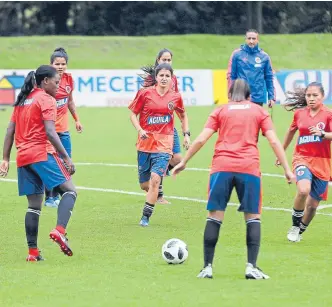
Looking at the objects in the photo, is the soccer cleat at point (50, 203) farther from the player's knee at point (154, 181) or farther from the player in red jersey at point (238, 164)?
the player in red jersey at point (238, 164)

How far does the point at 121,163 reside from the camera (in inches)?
829

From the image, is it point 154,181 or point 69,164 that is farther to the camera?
point 154,181

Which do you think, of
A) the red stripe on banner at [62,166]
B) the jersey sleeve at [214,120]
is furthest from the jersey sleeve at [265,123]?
the red stripe on banner at [62,166]

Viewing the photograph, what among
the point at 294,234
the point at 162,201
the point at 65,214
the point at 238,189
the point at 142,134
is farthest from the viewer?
the point at 162,201

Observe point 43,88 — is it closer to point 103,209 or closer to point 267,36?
point 103,209

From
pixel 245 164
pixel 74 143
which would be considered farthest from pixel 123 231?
pixel 74 143

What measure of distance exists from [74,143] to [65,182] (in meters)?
13.6

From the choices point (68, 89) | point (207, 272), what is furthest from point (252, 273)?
point (68, 89)

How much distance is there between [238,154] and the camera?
10039 millimetres

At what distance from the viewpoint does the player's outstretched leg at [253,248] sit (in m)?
10.1

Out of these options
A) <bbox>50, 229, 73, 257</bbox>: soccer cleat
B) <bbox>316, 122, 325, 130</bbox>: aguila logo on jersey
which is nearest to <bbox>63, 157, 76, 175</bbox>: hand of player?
<bbox>50, 229, 73, 257</bbox>: soccer cleat

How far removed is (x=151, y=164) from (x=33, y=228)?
127 inches

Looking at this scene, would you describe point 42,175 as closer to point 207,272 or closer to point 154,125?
point 207,272

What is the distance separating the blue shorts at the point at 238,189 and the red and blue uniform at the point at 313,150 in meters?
2.49
